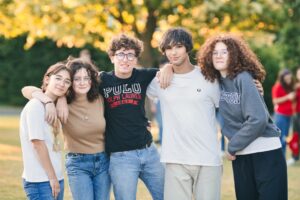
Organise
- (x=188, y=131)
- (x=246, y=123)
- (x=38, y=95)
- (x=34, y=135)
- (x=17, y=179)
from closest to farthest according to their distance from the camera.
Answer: (x=34, y=135), (x=246, y=123), (x=38, y=95), (x=188, y=131), (x=17, y=179)

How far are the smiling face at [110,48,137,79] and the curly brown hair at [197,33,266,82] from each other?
0.60 m

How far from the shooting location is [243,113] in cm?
515

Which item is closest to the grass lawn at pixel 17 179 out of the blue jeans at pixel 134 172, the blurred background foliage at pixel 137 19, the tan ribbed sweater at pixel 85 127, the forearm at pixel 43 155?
the blue jeans at pixel 134 172

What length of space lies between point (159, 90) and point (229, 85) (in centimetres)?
66

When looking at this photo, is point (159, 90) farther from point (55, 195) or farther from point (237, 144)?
point (55, 195)

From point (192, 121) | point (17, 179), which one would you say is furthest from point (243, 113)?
point (17, 179)

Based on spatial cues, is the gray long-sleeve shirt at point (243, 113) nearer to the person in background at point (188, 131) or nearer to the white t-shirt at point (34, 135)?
the person in background at point (188, 131)

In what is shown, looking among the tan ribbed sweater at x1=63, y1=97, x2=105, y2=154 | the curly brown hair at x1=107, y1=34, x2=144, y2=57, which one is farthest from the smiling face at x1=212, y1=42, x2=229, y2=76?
the tan ribbed sweater at x1=63, y1=97, x2=105, y2=154

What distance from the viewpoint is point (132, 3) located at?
1581cm

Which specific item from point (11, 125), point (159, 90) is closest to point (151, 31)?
point (11, 125)

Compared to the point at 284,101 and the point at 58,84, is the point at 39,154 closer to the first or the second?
the point at 58,84

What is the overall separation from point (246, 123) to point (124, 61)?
4.00 feet

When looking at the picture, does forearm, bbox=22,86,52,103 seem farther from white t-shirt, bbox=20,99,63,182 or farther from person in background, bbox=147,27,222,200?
person in background, bbox=147,27,222,200

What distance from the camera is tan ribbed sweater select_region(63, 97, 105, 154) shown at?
5461 millimetres
